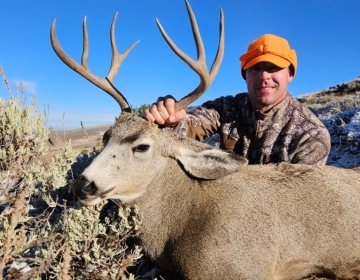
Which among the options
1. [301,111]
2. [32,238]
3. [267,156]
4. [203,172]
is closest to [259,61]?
[301,111]

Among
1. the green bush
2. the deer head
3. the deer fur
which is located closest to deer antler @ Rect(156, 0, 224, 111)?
the deer head

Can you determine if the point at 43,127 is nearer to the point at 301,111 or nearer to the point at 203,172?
the point at 203,172

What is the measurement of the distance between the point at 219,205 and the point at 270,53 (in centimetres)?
235

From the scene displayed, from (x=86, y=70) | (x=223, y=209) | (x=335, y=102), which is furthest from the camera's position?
(x=335, y=102)

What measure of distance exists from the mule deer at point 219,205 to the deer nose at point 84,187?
86 millimetres

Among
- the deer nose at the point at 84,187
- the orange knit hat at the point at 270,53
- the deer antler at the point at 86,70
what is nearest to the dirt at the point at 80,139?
the deer antler at the point at 86,70

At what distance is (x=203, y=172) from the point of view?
13.0 feet

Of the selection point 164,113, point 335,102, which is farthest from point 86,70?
point 335,102

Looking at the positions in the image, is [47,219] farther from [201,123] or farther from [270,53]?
[270,53]

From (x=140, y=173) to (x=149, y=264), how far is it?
4.55 feet

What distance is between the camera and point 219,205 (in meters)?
3.80

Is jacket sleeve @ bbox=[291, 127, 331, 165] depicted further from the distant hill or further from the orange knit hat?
the distant hill

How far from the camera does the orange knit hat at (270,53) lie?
201 inches

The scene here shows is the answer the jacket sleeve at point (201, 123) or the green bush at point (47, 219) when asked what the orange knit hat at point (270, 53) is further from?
the green bush at point (47, 219)
